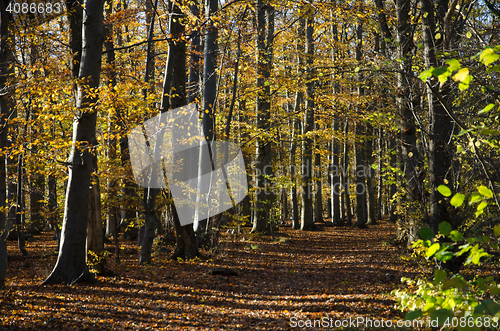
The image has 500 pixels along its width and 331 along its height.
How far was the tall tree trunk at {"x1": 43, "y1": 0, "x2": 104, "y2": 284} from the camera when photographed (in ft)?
21.7

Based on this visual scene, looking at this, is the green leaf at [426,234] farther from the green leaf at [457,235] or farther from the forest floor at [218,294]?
the forest floor at [218,294]

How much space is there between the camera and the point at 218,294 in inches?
262

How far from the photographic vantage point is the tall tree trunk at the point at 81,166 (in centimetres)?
662

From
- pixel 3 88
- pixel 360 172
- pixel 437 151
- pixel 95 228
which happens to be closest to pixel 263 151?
pixel 360 172

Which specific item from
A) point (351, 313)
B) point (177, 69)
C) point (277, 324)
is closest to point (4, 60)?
point (177, 69)

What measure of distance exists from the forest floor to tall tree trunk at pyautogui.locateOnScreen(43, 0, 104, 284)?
327 millimetres

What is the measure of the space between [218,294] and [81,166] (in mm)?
3499

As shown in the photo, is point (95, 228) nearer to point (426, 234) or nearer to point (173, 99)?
point (173, 99)

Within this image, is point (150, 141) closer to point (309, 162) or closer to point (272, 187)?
point (272, 187)

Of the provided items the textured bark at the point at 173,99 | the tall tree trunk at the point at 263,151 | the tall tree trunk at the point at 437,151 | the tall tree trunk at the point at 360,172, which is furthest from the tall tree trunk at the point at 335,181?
the tall tree trunk at the point at 437,151

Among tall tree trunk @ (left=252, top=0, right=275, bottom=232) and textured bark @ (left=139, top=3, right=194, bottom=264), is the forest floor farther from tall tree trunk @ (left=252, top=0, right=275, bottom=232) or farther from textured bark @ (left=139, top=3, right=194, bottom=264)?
tall tree trunk @ (left=252, top=0, right=275, bottom=232)

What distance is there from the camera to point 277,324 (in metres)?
4.81

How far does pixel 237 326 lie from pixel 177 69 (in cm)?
717

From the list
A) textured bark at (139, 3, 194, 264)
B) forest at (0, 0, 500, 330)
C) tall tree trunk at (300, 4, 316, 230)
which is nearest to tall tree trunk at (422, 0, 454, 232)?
forest at (0, 0, 500, 330)
